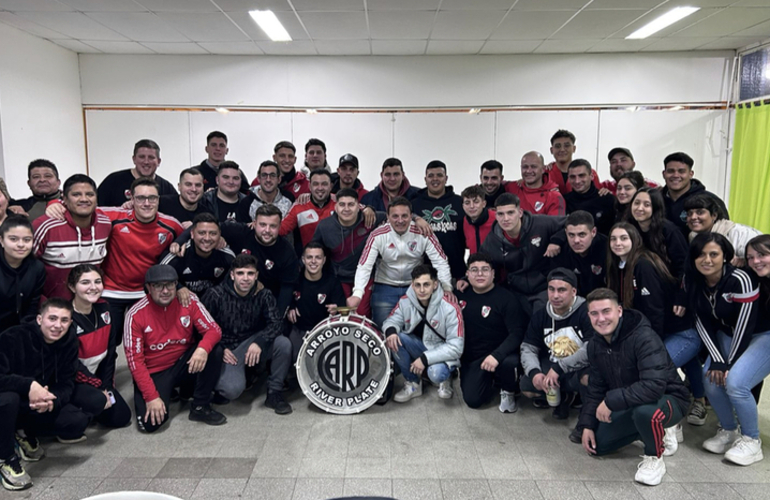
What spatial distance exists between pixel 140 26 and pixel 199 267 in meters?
3.49

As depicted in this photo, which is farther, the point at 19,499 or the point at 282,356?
the point at 282,356

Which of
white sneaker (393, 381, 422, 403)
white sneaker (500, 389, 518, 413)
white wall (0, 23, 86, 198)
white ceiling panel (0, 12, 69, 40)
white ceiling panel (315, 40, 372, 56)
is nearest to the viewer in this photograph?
white sneaker (500, 389, 518, 413)

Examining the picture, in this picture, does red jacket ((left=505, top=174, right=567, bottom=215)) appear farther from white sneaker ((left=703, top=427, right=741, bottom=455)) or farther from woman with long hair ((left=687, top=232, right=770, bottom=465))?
white sneaker ((left=703, top=427, right=741, bottom=455))

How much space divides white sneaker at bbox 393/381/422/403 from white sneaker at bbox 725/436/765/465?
1858 millimetres

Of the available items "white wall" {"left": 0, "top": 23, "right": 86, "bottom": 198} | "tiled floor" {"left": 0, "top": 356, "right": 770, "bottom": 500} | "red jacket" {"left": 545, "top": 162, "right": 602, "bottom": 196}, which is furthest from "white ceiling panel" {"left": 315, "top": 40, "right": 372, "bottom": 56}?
"tiled floor" {"left": 0, "top": 356, "right": 770, "bottom": 500}

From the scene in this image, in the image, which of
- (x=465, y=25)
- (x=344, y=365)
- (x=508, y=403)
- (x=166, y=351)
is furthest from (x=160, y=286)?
(x=465, y=25)

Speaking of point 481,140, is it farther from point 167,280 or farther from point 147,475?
point 147,475

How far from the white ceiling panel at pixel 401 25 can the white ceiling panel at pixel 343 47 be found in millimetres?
375

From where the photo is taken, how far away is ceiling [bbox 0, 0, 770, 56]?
4844mm

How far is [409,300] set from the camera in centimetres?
360

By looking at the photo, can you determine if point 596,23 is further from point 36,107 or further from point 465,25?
point 36,107

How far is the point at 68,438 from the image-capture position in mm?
2926

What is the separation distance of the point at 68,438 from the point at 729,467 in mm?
3714

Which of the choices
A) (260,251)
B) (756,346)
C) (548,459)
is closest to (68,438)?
(260,251)
